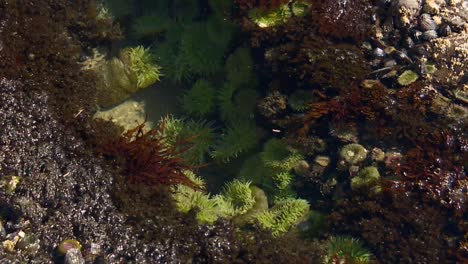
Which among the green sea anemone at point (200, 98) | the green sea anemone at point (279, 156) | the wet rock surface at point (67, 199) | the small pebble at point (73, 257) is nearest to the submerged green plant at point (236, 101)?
the green sea anemone at point (200, 98)

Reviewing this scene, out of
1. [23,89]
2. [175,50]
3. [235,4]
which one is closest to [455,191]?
[235,4]

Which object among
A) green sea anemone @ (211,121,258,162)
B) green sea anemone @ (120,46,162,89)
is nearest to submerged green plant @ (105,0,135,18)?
green sea anemone @ (120,46,162,89)

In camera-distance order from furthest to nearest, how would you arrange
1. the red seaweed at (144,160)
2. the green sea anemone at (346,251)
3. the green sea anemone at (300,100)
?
1. the green sea anemone at (300,100)
2. the red seaweed at (144,160)
3. the green sea anemone at (346,251)

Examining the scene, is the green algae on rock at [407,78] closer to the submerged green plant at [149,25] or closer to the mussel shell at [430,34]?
the mussel shell at [430,34]

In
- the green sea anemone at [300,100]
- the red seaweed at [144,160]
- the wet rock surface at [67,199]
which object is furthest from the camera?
the green sea anemone at [300,100]

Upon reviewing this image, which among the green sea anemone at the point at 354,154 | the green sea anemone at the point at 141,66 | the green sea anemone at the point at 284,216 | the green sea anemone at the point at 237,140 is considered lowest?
the green sea anemone at the point at 284,216

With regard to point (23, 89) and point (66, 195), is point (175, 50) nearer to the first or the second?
point (23, 89)

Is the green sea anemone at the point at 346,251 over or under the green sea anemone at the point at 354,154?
under

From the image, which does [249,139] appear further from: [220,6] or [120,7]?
[120,7]
